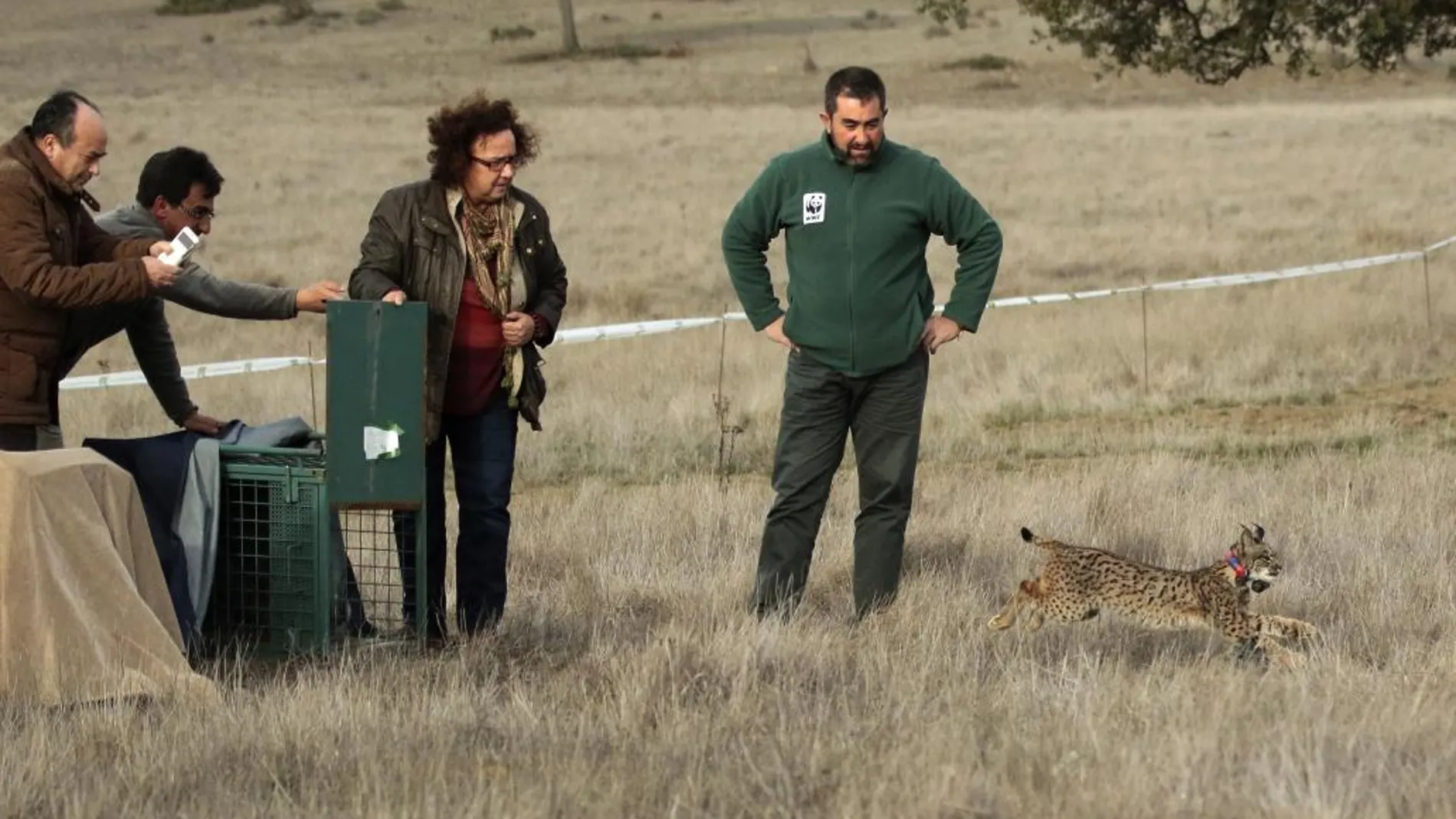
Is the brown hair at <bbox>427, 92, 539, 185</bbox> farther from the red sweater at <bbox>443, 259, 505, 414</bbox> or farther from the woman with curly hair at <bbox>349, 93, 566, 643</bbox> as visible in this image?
the red sweater at <bbox>443, 259, 505, 414</bbox>

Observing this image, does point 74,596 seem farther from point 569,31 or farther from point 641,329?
point 569,31

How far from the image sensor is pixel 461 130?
719 cm

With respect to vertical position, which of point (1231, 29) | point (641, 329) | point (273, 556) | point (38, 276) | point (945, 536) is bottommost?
point (945, 536)

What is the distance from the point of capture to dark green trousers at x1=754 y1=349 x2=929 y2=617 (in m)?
7.55

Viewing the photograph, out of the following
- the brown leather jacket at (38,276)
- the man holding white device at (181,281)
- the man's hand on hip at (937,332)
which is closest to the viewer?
the brown leather jacket at (38,276)

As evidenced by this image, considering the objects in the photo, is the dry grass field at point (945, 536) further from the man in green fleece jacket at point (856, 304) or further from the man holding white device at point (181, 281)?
the man holding white device at point (181, 281)

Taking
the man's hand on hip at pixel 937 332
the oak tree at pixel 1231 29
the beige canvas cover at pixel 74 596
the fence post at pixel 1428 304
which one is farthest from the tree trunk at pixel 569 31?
the beige canvas cover at pixel 74 596

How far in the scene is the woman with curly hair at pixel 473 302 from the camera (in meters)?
7.23

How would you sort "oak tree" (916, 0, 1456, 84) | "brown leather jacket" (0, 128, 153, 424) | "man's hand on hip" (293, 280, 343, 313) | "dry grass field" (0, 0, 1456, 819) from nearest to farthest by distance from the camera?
"dry grass field" (0, 0, 1456, 819), "brown leather jacket" (0, 128, 153, 424), "man's hand on hip" (293, 280, 343, 313), "oak tree" (916, 0, 1456, 84)

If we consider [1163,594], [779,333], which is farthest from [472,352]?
[1163,594]

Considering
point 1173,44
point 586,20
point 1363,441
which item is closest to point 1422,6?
point 1173,44

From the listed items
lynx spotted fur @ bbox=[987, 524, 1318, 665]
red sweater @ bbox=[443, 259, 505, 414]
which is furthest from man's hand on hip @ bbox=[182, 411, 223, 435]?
lynx spotted fur @ bbox=[987, 524, 1318, 665]

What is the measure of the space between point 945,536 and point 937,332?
6.00ft

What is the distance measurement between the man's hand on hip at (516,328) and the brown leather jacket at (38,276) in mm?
1166
